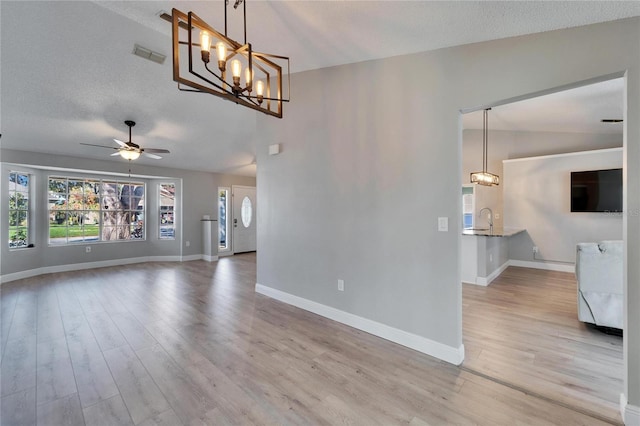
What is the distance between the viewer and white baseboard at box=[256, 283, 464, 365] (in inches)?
90.0

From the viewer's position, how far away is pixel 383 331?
2.71 metres

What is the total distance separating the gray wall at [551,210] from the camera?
5.10 meters

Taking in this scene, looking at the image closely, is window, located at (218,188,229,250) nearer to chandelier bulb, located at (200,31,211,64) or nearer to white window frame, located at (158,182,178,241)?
white window frame, located at (158,182,178,241)

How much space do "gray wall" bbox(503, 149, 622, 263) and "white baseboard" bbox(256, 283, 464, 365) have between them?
4.98 metres

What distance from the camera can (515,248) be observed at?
605 centimetres

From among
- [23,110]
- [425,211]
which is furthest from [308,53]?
[23,110]

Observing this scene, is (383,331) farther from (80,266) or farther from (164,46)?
(80,266)

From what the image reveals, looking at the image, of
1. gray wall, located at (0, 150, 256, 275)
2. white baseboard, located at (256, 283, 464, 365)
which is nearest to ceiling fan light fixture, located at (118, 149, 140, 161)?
gray wall, located at (0, 150, 256, 275)

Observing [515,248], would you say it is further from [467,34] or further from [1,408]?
[1,408]

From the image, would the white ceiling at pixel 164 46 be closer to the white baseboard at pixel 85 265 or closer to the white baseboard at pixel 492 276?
the white baseboard at pixel 85 265

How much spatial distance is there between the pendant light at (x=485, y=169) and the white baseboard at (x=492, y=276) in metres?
1.73

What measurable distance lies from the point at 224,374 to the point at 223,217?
20.9 feet

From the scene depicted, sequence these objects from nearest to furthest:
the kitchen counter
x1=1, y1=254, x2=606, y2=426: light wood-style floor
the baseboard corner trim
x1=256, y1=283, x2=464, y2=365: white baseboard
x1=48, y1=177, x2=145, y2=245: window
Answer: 1. x1=1, y1=254, x2=606, y2=426: light wood-style floor
2. x1=256, y1=283, x2=464, y2=365: white baseboard
3. the kitchen counter
4. the baseboard corner trim
5. x1=48, y1=177, x2=145, y2=245: window

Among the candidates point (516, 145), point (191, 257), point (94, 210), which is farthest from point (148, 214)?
point (516, 145)
